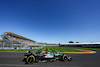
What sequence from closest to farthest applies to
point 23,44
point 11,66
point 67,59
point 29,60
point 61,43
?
point 11,66
point 29,60
point 67,59
point 23,44
point 61,43

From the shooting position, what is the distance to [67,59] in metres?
6.58

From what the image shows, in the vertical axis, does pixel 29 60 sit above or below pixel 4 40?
below

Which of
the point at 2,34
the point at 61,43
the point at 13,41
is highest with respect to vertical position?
the point at 2,34

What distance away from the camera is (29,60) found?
18.7 ft

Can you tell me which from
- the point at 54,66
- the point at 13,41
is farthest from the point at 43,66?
the point at 13,41

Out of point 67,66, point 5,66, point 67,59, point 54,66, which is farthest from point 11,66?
point 67,59

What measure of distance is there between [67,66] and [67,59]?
1712mm

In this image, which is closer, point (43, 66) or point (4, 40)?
point (43, 66)

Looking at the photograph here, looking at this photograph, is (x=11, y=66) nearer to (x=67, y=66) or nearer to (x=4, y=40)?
(x=67, y=66)

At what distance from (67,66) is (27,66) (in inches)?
143

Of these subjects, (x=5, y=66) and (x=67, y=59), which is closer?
(x=5, y=66)

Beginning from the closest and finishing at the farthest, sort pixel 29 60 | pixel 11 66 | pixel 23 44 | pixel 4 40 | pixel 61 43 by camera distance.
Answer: pixel 11 66 → pixel 29 60 → pixel 4 40 → pixel 23 44 → pixel 61 43

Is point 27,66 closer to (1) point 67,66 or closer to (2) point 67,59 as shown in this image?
(1) point 67,66

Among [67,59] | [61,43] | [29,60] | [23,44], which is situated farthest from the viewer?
[61,43]
